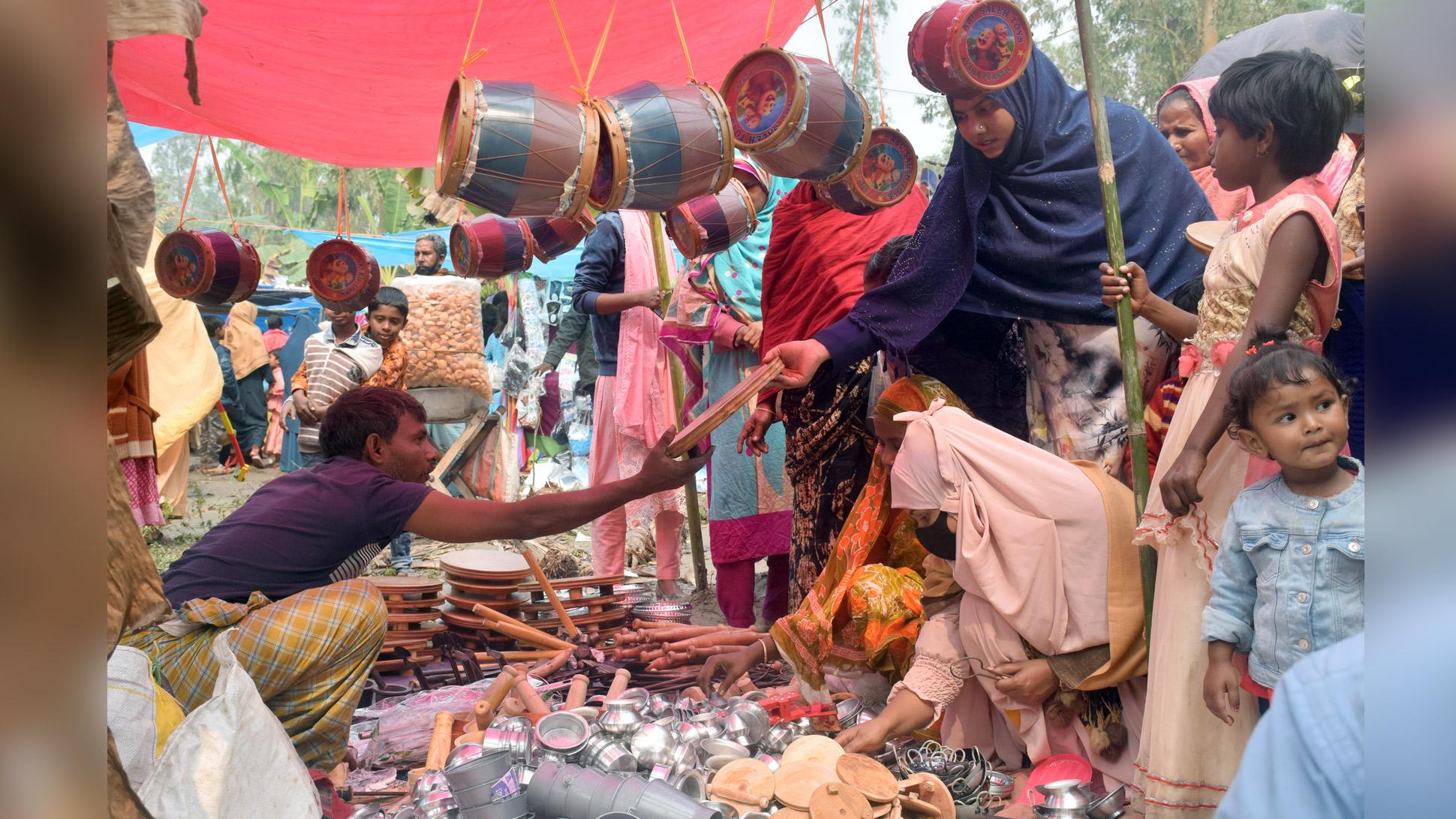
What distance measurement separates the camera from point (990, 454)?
2.92 meters

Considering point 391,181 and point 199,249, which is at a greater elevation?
point 391,181

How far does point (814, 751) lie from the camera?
2.72 meters

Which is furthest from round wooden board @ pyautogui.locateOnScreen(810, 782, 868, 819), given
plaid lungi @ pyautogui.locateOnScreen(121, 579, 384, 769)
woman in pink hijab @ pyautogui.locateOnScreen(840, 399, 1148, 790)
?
plaid lungi @ pyautogui.locateOnScreen(121, 579, 384, 769)

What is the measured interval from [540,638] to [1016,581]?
206cm

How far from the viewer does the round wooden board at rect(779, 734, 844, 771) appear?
2.69 m

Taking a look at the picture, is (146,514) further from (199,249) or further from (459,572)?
(459,572)

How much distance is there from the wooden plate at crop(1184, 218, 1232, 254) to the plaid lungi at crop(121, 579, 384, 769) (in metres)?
2.36

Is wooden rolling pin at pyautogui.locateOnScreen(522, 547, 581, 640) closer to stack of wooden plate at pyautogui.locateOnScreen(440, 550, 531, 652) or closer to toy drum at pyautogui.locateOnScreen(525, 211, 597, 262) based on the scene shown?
stack of wooden plate at pyautogui.locateOnScreen(440, 550, 531, 652)

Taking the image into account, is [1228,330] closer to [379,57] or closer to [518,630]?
[518,630]

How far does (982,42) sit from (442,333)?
4.83 m
